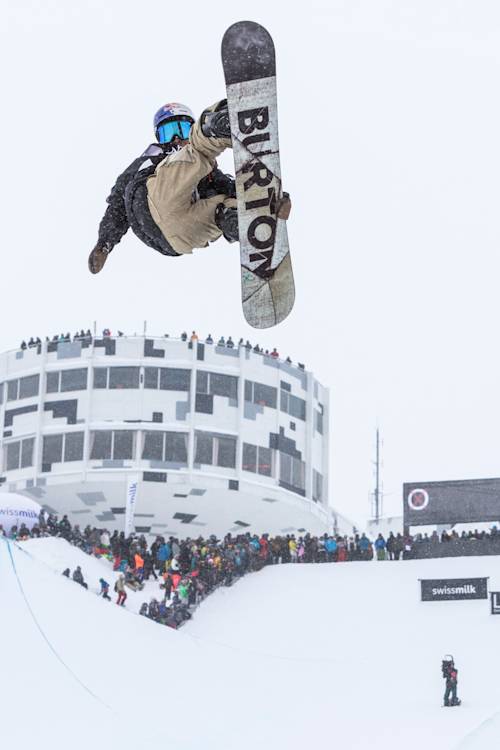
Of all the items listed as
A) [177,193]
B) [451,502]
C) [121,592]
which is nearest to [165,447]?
[451,502]

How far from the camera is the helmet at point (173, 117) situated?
366 inches

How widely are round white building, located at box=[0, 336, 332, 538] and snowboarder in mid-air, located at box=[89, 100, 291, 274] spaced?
43761 mm

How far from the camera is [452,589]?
106 ft

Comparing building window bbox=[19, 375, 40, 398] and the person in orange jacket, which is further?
building window bbox=[19, 375, 40, 398]

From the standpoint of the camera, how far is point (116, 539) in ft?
122

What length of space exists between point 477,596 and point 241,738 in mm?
10122

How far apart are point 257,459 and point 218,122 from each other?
46885mm

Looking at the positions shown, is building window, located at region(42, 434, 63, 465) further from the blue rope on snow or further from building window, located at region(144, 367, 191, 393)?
the blue rope on snow

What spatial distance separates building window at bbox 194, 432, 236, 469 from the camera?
2126 inches

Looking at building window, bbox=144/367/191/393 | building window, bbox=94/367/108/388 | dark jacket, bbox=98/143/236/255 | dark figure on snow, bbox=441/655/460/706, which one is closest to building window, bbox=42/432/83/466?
building window, bbox=94/367/108/388

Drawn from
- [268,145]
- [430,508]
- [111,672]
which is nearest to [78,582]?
[111,672]

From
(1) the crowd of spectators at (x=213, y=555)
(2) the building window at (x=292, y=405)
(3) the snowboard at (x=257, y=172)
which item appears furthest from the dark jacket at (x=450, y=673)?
(2) the building window at (x=292, y=405)

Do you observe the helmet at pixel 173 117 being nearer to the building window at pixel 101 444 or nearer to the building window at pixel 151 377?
the building window at pixel 101 444

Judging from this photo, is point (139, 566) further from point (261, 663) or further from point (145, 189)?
point (145, 189)
